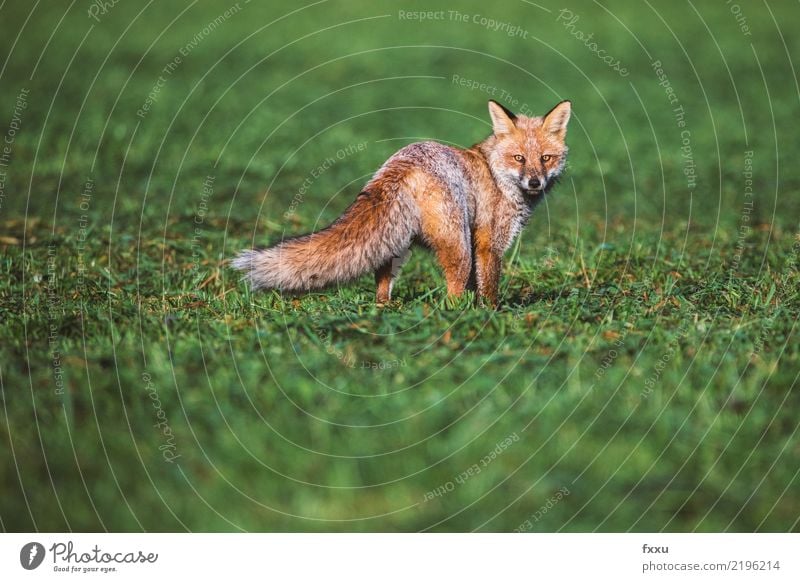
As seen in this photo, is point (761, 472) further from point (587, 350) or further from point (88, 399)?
point (88, 399)

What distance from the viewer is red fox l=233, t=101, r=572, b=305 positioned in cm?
826

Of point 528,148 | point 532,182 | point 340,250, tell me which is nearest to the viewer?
point 340,250

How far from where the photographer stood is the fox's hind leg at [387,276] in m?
8.77

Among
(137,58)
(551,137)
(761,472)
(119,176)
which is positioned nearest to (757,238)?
(551,137)

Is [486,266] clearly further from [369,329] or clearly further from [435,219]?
[369,329]

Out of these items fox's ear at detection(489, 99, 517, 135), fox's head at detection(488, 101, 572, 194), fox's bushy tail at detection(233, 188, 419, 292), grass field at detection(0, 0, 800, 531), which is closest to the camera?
grass field at detection(0, 0, 800, 531)

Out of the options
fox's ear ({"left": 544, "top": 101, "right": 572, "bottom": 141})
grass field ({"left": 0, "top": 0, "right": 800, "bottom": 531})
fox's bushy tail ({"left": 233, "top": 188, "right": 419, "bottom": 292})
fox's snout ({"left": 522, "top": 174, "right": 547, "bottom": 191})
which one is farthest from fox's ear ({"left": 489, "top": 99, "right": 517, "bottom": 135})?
grass field ({"left": 0, "top": 0, "right": 800, "bottom": 531})

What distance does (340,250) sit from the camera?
27.1 ft

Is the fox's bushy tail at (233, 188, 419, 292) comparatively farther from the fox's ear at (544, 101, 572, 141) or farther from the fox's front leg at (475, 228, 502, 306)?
the fox's ear at (544, 101, 572, 141)

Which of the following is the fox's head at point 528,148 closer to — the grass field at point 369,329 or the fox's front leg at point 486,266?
the fox's front leg at point 486,266

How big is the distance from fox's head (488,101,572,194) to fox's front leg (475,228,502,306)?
0.59 metres

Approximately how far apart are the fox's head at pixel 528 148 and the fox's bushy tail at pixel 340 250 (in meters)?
1.17

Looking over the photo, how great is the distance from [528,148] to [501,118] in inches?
15.4
